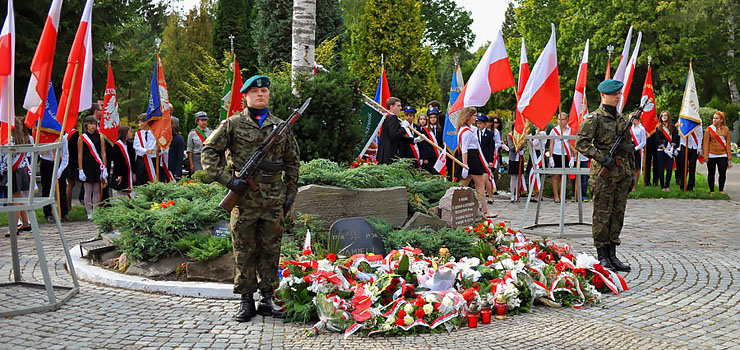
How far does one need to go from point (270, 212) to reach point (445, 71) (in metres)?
81.5

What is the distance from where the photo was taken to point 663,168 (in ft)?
57.1

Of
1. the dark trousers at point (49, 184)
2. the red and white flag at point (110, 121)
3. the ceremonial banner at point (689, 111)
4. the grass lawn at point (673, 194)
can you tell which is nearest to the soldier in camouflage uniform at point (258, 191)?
the red and white flag at point (110, 121)

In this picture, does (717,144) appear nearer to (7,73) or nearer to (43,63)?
(43,63)

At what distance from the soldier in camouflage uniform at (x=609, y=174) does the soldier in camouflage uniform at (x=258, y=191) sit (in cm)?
389

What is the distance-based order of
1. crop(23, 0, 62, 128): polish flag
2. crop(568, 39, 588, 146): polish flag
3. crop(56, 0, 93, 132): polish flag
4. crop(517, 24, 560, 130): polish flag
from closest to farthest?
1. crop(23, 0, 62, 128): polish flag
2. crop(56, 0, 93, 132): polish flag
3. crop(517, 24, 560, 130): polish flag
4. crop(568, 39, 588, 146): polish flag

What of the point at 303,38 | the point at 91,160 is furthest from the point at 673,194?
→ the point at 91,160

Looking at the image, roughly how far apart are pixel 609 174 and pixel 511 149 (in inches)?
306

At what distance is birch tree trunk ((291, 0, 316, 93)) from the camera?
11.2 m

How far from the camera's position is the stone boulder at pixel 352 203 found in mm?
7832

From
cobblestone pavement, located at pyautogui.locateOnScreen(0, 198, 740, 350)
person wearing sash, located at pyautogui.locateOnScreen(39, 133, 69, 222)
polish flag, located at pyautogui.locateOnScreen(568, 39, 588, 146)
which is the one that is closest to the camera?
cobblestone pavement, located at pyautogui.locateOnScreen(0, 198, 740, 350)

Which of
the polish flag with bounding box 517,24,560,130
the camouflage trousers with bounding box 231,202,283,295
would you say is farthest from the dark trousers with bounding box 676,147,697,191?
the camouflage trousers with bounding box 231,202,283,295

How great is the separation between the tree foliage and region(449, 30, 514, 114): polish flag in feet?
86.8

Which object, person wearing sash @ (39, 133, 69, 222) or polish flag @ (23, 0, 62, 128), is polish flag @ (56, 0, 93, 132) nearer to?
polish flag @ (23, 0, 62, 128)

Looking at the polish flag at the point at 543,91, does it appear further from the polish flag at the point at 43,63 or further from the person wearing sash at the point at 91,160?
the person wearing sash at the point at 91,160
